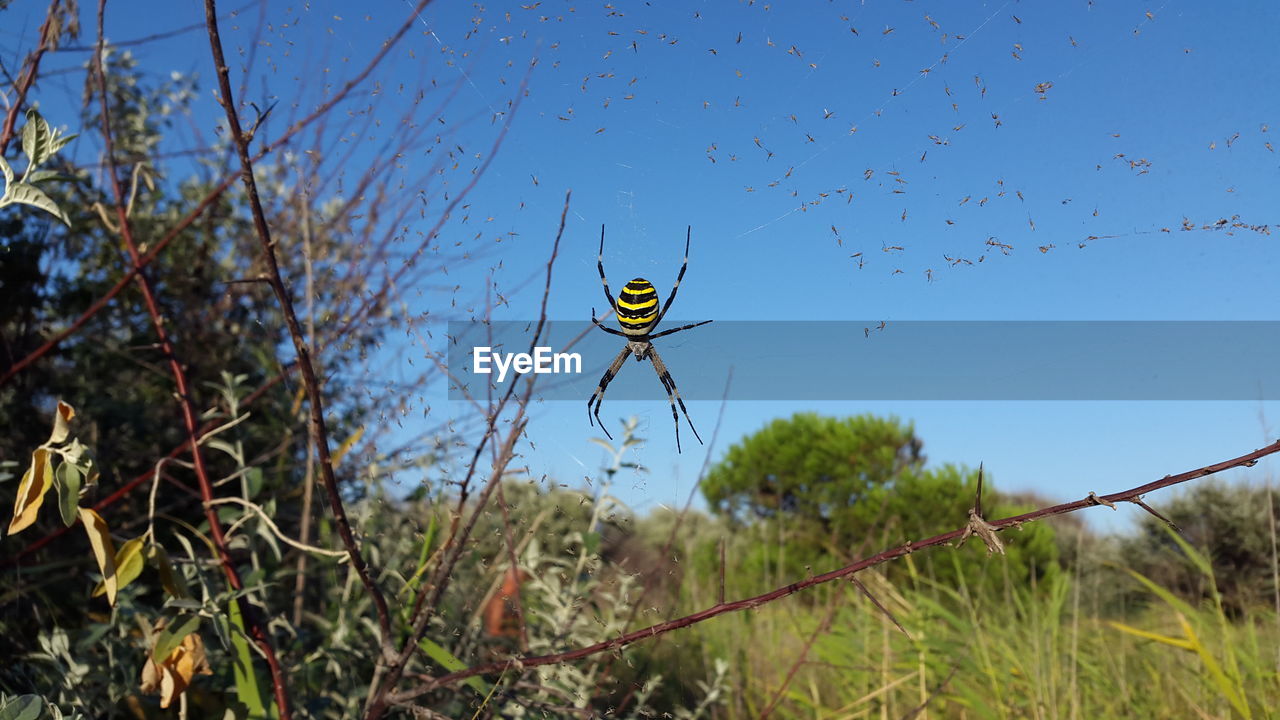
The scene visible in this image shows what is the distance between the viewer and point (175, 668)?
1386 mm

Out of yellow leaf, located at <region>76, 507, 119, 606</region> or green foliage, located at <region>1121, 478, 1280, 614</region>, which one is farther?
green foliage, located at <region>1121, 478, 1280, 614</region>

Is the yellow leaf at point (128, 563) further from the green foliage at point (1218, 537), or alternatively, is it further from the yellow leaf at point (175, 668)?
the green foliage at point (1218, 537)

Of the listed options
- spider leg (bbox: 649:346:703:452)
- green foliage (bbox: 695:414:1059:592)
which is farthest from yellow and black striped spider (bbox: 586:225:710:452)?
green foliage (bbox: 695:414:1059:592)

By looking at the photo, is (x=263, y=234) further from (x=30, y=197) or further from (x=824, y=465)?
(x=824, y=465)

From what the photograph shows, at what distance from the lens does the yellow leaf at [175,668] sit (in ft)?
4.44

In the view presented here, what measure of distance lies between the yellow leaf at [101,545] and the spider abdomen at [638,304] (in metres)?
0.74

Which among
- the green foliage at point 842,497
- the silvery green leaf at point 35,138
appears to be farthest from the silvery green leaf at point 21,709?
the green foliage at point 842,497

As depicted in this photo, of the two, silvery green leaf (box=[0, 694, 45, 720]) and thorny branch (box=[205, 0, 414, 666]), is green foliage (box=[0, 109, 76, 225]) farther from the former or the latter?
silvery green leaf (box=[0, 694, 45, 720])

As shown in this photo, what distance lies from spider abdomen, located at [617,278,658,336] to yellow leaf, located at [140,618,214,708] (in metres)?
0.88

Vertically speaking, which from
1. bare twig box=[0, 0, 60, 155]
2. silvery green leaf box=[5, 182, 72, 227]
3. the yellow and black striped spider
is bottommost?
the yellow and black striped spider

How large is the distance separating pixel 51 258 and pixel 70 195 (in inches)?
17.0

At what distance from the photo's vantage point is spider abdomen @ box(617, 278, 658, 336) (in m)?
1.11

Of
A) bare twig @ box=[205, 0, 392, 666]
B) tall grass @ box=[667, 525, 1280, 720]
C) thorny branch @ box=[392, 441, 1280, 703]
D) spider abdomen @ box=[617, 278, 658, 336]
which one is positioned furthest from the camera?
tall grass @ box=[667, 525, 1280, 720]

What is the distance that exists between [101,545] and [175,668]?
294 mm
